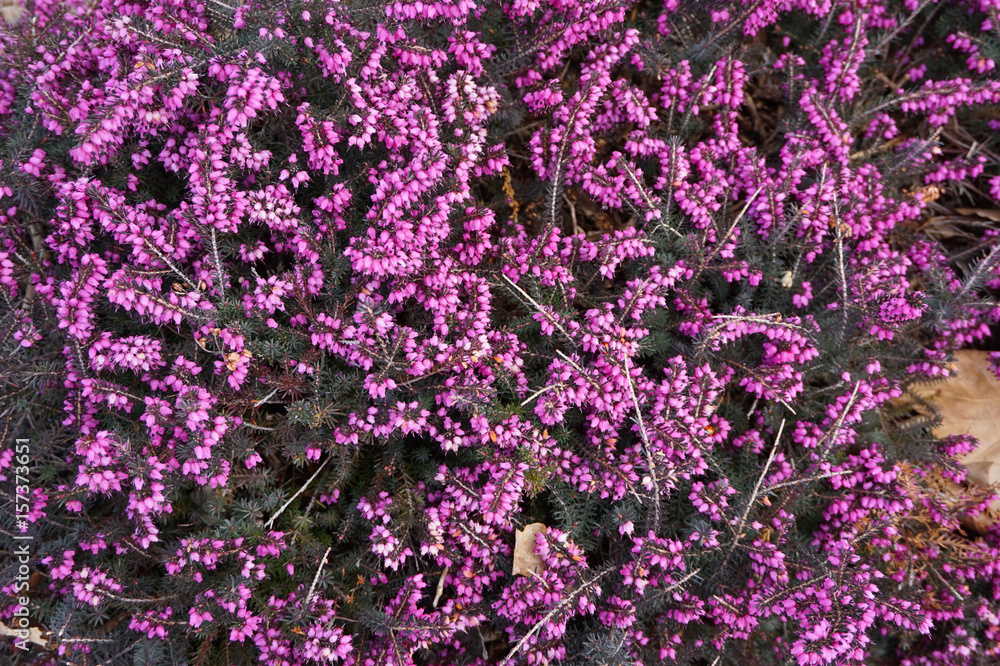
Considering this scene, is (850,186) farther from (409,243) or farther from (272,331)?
(272,331)

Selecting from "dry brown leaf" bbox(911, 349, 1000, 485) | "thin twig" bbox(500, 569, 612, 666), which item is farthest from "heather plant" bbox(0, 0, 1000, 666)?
"dry brown leaf" bbox(911, 349, 1000, 485)

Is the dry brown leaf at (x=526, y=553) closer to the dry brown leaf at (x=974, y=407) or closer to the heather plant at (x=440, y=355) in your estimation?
the heather plant at (x=440, y=355)

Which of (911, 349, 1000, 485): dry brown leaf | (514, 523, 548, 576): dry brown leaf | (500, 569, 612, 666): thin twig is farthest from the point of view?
(911, 349, 1000, 485): dry brown leaf

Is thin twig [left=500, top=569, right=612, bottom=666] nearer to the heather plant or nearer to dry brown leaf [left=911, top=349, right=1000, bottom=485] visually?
the heather plant

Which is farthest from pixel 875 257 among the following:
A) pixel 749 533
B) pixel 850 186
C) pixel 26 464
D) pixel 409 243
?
pixel 26 464

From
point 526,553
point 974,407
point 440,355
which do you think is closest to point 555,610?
point 526,553

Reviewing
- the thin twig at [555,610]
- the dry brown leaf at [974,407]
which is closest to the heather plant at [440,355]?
the thin twig at [555,610]
